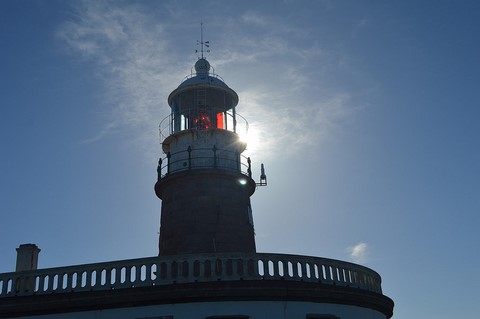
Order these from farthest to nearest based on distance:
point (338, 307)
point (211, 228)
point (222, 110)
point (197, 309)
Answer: point (222, 110)
point (211, 228)
point (338, 307)
point (197, 309)

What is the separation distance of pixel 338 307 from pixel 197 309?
448 centimetres

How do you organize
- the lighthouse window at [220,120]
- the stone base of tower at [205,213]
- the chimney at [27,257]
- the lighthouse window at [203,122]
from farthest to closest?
the lighthouse window at [220,120], the lighthouse window at [203,122], the stone base of tower at [205,213], the chimney at [27,257]

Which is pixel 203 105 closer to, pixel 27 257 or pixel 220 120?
pixel 220 120

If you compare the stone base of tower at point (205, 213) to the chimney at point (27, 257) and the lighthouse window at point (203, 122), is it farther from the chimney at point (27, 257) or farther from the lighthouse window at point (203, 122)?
the chimney at point (27, 257)

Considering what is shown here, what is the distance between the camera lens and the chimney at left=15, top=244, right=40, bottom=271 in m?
21.4

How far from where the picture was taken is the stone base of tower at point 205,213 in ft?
78.0

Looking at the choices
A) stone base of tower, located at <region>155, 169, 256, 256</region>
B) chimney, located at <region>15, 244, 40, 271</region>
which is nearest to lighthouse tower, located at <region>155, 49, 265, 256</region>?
stone base of tower, located at <region>155, 169, 256, 256</region>

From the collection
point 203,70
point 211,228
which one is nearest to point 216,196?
point 211,228

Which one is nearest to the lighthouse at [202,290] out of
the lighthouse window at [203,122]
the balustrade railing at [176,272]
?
the balustrade railing at [176,272]

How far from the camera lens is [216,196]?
80.9 feet

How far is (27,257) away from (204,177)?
7.44 m

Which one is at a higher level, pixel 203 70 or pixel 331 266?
pixel 203 70

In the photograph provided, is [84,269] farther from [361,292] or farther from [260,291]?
[361,292]

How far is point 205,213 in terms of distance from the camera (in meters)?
24.2
